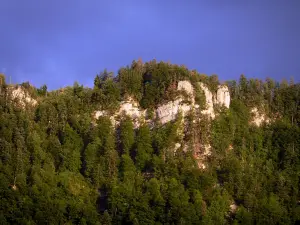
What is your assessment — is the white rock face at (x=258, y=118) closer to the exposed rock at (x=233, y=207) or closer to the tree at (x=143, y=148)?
the tree at (x=143, y=148)

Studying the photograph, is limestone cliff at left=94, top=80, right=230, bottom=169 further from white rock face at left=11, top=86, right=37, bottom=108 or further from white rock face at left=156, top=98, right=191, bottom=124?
white rock face at left=11, top=86, right=37, bottom=108

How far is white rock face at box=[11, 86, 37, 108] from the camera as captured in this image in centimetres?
11406

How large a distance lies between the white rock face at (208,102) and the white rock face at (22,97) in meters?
27.5

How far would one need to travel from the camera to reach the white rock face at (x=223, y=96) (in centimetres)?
11506

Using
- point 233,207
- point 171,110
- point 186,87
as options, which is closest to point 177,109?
point 171,110

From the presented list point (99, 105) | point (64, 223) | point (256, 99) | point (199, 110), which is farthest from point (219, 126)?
point (64, 223)

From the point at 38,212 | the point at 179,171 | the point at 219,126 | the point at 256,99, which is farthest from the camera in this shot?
the point at 256,99

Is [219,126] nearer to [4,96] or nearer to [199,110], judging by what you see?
[199,110]

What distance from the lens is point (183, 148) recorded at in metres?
106

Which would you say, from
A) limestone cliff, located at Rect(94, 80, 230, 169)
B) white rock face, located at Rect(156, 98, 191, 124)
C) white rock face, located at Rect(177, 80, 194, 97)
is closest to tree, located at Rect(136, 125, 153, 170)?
limestone cliff, located at Rect(94, 80, 230, 169)

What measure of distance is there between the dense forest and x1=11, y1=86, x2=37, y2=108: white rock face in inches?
28.0

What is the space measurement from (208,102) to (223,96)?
12.9 feet

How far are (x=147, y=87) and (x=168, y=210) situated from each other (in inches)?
1014

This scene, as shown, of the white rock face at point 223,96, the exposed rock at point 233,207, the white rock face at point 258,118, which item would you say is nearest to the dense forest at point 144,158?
the exposed rock at point 233,207
